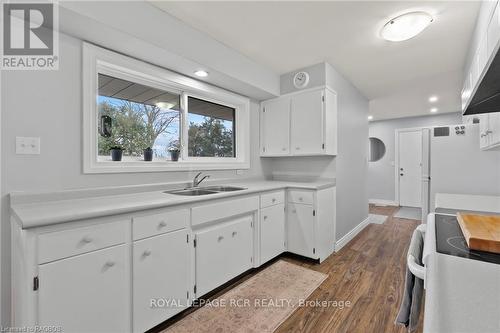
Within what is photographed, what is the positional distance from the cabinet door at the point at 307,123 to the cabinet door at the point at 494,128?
Answer: 138cm

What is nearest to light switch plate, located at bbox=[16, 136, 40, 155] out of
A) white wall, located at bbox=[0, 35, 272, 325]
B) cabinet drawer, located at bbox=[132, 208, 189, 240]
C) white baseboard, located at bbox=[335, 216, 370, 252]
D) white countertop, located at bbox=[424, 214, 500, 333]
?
white wall, located at bbox=[0, 35, 272, 325]

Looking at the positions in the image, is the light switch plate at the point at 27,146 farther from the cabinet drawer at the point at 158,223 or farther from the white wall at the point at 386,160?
the white wall at the point at 386,160

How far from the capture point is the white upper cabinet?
8.87 ft

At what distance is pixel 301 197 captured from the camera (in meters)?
2.61

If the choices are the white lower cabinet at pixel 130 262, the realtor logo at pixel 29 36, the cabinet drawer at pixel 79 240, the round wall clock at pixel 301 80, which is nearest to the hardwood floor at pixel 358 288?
the white lower cabinet at pixel 130 262

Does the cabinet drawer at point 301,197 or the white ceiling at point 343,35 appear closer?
the white ceiling at point 343,35

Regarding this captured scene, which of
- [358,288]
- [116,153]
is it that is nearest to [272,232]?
[358,288]

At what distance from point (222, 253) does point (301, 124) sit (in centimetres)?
184

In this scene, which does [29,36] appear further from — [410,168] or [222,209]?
[410,168]

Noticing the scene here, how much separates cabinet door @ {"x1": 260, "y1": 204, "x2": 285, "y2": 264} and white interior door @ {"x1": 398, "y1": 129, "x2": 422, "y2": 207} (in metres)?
4.66

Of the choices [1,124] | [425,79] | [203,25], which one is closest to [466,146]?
[425,79]

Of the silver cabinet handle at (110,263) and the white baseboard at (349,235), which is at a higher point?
the silver cabinet handle at (110,263)

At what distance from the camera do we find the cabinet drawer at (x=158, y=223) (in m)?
1.39

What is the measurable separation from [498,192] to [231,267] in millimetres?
2950
